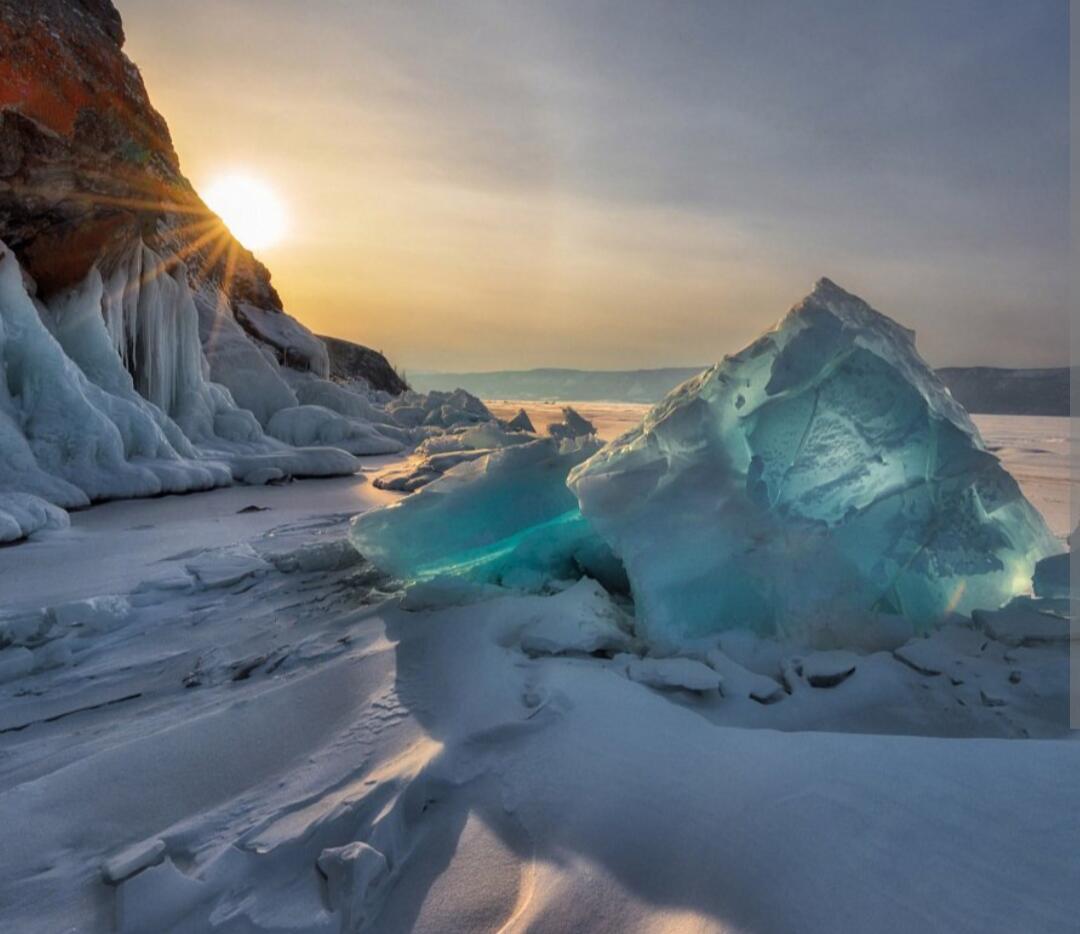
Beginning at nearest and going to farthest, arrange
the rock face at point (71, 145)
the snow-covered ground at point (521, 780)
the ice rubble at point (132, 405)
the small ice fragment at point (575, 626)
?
the snow-covered ground at point (521, 780)
the small ice fragment at point (575, 626)
the ice rubble at point (132, 405)
the rock face at point (71, 145)

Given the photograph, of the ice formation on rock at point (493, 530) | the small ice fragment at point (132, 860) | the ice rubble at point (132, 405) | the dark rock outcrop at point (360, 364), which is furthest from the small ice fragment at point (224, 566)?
the dark rock outcrop at point (360, 364)

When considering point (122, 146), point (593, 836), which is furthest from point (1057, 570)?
point (122, 146)

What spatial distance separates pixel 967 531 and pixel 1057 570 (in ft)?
1.11

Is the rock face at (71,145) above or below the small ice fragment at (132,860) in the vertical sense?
above

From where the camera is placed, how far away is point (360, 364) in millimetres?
33781

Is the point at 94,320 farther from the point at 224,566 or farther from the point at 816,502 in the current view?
the point at 816,502

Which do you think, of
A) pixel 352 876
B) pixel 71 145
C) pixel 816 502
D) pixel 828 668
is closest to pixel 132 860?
pixel 352 876

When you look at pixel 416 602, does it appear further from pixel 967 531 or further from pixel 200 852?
pixel 967 531

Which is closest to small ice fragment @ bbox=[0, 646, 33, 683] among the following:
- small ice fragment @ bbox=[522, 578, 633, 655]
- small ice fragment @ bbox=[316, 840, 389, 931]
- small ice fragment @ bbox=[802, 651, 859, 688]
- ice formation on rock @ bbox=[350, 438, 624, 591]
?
ice formation on rock @ bbox=[350, 438, 624, 591]

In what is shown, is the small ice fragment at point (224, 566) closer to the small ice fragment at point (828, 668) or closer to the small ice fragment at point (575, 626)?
the small ice fragment at point (575, 626)

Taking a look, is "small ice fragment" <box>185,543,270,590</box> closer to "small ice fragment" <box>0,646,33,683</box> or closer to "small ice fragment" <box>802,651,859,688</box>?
"small ice fragment" <box>0,646,33,683</box>

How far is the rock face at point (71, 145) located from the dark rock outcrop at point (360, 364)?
22.0 m

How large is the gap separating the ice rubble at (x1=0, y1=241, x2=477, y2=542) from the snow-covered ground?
3.52m

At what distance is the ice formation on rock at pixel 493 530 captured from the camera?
10.0 ft
